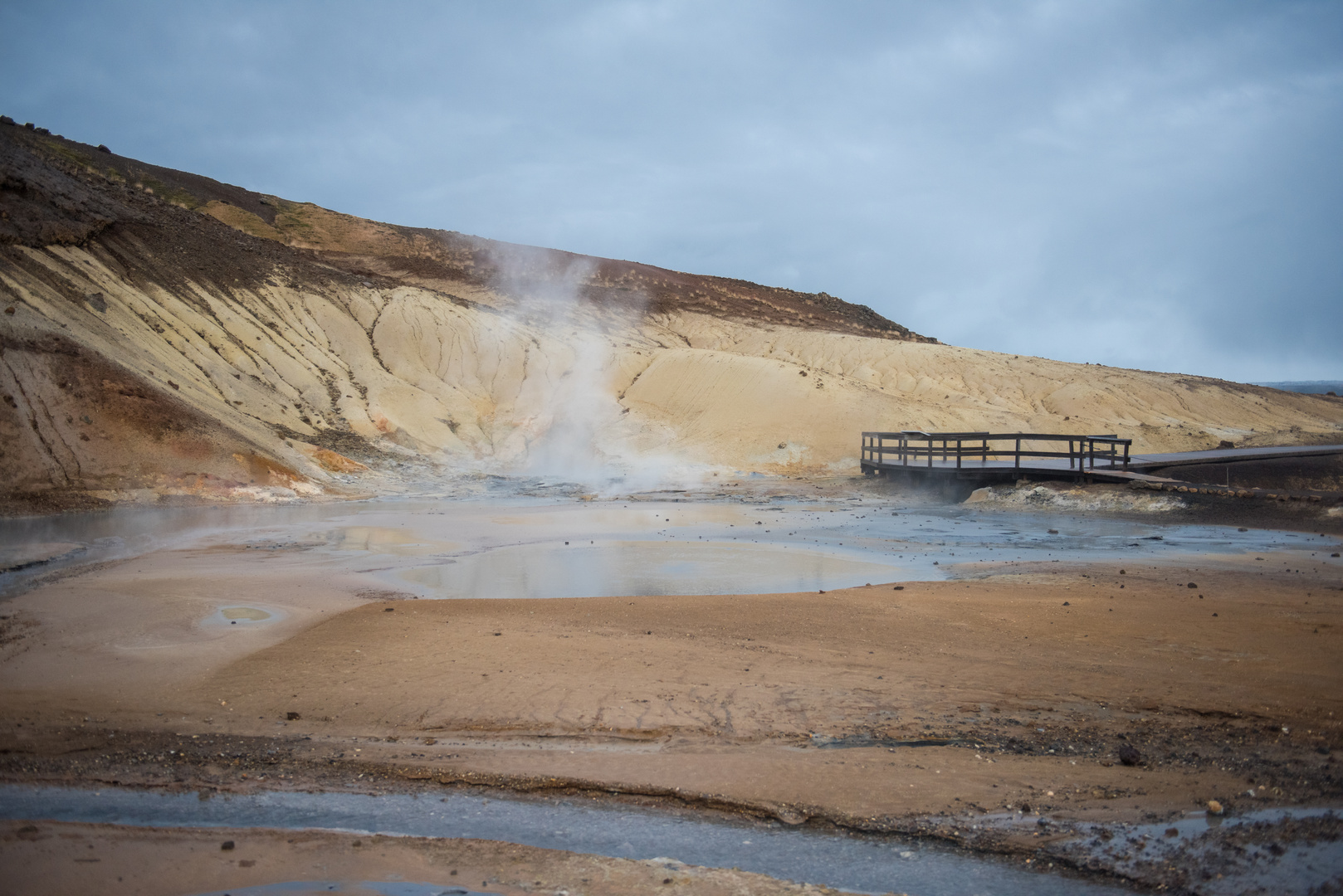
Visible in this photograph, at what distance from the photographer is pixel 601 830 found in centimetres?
531

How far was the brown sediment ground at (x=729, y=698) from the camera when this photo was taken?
587 centimetres

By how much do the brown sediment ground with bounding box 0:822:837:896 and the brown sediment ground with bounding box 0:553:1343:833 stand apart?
0.79 metres

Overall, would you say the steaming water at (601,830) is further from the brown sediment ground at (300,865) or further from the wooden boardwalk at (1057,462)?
the wooden boardwalk at (1057,462)

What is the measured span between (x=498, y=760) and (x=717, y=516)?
15967 mm

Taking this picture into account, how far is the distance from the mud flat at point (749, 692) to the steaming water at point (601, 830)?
0.56ft

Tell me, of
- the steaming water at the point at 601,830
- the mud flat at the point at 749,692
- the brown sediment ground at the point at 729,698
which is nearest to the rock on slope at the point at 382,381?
the mud flat at the point at 749,692

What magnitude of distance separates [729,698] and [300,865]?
3.56m

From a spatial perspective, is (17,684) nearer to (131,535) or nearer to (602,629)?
(602,629)

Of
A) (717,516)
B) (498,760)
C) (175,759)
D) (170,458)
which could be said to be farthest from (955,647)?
(170,458)

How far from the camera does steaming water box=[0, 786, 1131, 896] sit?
15.4 feet

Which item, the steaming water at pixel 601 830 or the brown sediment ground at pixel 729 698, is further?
the brown sediment ground at pixel 729 698

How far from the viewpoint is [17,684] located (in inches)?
301

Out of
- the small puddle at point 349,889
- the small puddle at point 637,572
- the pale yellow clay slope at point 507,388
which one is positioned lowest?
the small puddle at point 349,889

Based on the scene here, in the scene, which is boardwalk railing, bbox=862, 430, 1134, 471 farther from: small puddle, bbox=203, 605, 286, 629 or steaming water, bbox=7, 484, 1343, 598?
small puddle, bbox=203, 605, 286, 629
